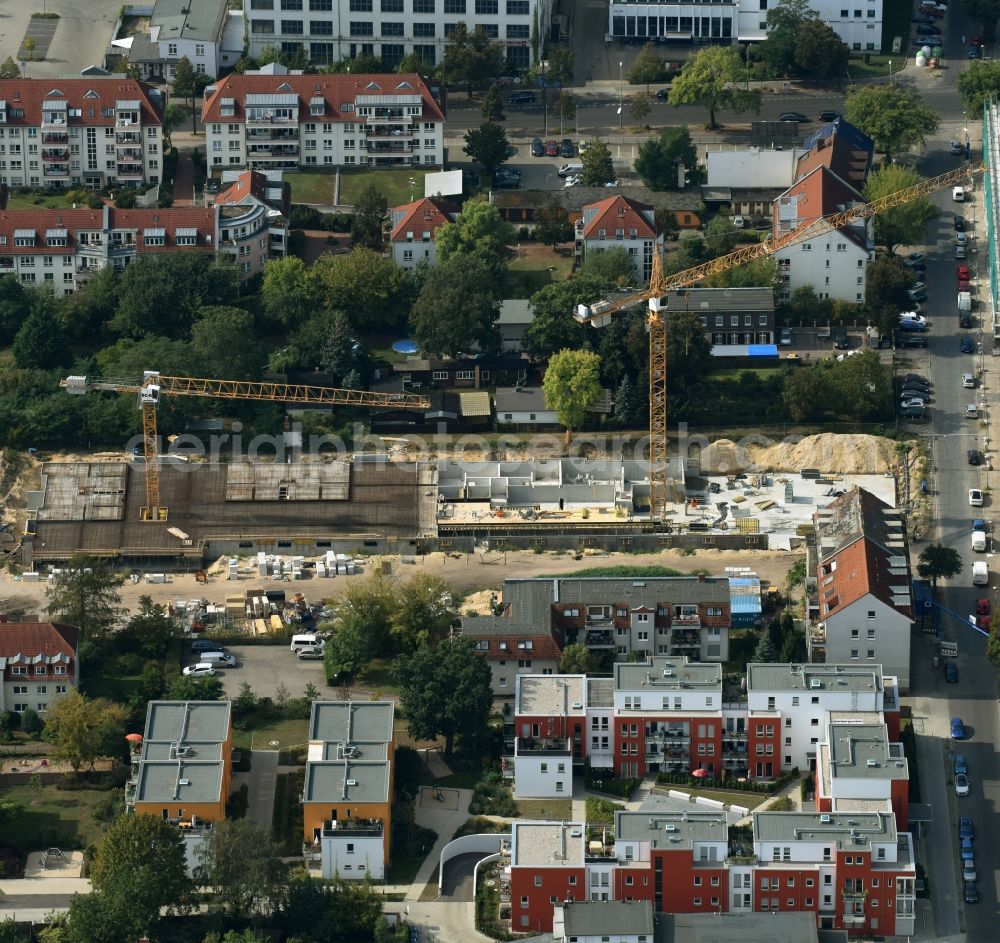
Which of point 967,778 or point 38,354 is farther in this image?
point 38,354

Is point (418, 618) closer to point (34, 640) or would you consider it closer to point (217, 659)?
point (217, 659)

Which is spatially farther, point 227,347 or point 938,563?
point 227,347

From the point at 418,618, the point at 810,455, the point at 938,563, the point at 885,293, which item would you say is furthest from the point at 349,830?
the point at 885,293

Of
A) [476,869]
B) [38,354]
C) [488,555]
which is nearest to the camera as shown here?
[476,869]

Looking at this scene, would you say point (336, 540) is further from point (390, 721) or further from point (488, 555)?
point (390, 721)

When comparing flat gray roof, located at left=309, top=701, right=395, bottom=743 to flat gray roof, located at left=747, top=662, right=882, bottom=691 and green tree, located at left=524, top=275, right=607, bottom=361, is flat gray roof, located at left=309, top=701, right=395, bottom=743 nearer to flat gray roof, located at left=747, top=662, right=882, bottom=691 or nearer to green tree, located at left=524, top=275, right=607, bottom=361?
flat gray roof, located at left=747, top=662, right=882, bottom=691

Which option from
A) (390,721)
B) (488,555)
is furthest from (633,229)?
(390,721)
